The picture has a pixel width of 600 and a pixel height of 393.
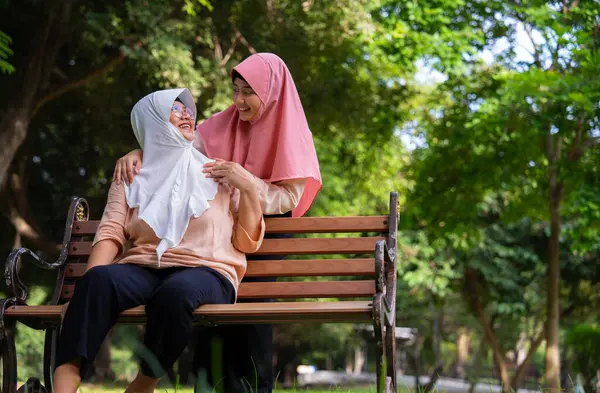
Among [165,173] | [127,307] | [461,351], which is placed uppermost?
[165,173]

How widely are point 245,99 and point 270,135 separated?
215mm

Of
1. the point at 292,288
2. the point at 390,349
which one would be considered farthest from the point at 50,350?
the point at 390,349

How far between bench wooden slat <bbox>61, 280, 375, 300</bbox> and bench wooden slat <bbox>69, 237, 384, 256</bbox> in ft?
0.67

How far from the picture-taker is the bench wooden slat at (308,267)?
4.62 m

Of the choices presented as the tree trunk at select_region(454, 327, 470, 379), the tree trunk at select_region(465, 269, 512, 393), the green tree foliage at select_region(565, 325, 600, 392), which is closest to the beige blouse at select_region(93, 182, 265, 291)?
the green tree foliage at select_region(565, 325, 600, 392)

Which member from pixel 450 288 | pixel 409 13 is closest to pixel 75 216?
pixel 409 13

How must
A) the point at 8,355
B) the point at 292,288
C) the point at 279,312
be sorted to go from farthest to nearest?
the point at 292,288, the point at 8,355, the point at 279,312

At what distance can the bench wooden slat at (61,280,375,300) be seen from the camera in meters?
4.49

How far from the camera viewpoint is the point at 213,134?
4.73m

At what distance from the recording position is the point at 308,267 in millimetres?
4660

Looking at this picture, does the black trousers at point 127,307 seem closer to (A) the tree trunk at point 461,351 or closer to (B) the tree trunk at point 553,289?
(B) the tree trunk at point 553,289

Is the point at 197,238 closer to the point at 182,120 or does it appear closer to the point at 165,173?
the point at 165,173

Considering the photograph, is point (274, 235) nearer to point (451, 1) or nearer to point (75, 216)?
point (75, 216)

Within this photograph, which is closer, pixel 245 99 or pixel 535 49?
pixel 245 99
